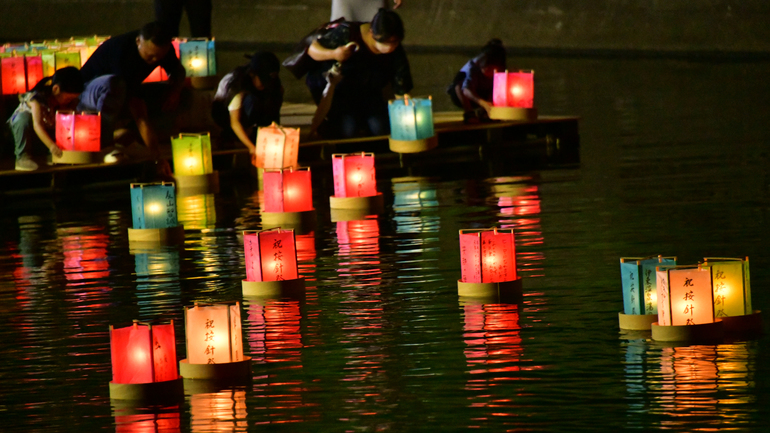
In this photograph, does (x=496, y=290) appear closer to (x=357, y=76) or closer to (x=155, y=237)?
(x=155, y=237)

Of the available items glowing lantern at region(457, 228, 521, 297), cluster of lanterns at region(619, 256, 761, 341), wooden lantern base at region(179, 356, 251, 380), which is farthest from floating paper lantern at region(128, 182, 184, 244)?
cluster of lanterns at region(619, 256, 761, 341)

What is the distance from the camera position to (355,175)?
597cm

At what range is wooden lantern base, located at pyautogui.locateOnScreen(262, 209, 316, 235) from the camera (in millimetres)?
5660

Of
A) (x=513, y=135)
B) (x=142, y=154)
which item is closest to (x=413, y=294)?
(x=142, y=154)

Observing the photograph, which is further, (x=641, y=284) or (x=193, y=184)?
(x=193, y=184)

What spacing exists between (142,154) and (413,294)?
10.2 feet

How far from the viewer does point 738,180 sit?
6250 mm

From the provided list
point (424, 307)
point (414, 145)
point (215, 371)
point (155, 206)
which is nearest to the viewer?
point (215, 371)

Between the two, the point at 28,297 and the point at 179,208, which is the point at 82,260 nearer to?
the point at 28,297

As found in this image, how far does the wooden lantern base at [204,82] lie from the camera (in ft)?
27.2

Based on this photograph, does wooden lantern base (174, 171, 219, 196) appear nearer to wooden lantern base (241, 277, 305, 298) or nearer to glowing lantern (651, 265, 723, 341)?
wooden lantern base (241, 277, 305, 298)

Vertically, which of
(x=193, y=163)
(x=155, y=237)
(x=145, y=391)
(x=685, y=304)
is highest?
(x=193, y=163)

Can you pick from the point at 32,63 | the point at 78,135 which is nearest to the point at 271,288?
the point at 78,135

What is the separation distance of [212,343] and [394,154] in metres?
4.27
